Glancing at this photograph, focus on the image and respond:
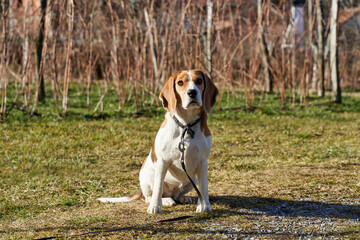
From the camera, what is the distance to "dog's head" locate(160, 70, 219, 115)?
371cm

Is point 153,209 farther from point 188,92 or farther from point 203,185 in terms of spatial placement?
point 188,92

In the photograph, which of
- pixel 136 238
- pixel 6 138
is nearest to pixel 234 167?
pixel 136 238

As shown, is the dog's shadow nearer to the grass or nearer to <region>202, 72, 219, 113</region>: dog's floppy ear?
the grass

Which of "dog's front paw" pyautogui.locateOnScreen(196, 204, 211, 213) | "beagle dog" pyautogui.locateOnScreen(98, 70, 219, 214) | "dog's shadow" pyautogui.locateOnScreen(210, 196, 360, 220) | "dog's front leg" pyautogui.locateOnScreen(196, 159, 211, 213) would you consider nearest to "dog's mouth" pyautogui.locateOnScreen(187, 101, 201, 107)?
"beagle dog" pyautogui.locateOnScreen(98, 70, 219, 214)

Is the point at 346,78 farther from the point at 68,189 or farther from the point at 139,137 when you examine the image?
the point at 68,189

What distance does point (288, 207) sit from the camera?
427 cm

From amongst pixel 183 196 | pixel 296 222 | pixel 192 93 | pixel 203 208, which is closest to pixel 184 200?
pixel 183 196

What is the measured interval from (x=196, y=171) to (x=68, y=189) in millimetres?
2013

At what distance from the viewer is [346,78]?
24547 millimetres

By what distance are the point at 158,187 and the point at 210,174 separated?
6.82ft

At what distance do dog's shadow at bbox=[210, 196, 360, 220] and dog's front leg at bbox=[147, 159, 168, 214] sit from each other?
0.66 meters

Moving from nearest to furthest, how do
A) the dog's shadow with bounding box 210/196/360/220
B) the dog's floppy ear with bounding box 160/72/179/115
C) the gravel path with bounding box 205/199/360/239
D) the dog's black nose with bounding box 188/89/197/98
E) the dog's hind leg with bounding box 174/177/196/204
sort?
the gravel path with bounding box 205/199/360/239 → the dog's black nose with bounding box 188/89/197/98 → the dog's floppy ear with bounding box 160/72/179/115 → the dog's shadow with bounding box 210/196/360/220 → the dog's hind leg with bounding box 174/177/196/204

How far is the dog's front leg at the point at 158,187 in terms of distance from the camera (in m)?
3.88

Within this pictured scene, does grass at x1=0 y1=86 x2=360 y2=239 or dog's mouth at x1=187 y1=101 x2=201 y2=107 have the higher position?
dog's mouth at x1=187 y1=101 x2=201 y2=107
